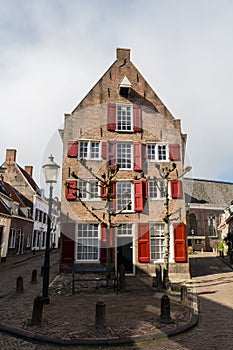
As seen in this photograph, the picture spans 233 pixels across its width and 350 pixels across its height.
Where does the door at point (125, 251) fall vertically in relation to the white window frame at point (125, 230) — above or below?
below

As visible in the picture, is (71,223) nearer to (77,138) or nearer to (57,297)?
(77,138)

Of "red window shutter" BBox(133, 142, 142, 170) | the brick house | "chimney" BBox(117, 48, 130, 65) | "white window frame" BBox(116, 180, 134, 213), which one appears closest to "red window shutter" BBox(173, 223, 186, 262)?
the brick house

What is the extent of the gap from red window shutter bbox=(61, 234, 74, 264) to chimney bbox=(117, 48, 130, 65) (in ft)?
39.3

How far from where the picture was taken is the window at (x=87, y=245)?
15.7 meters

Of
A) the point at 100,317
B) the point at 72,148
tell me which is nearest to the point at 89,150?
the point at 72,148

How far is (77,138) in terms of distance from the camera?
55.6 feet

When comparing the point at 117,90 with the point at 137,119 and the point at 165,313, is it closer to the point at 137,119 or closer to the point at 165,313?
the point at 137,119

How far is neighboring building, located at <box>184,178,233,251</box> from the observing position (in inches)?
1583

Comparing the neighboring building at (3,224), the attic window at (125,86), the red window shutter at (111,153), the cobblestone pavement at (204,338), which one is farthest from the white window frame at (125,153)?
the neighboring building at (3,224)

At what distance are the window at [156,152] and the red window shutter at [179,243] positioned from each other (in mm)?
4319

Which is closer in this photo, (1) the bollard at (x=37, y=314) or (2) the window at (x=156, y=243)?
(1) the bollard at (x=37, y=314)

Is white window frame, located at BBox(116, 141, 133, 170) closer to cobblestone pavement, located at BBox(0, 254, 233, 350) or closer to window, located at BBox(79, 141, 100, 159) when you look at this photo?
window, located at BBox(79, 141, 100, 159)

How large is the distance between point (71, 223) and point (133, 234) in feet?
11.9

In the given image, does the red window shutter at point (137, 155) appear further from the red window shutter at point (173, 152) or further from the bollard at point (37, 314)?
the bollard at point (37, 314)
